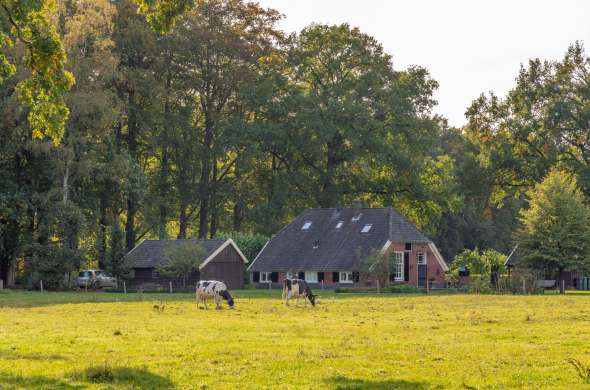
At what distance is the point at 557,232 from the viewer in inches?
2675

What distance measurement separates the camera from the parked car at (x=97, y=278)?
72.9 meters

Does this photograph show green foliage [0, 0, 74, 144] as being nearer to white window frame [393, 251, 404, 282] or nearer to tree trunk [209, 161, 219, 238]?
white window frame [393, 251, 404, 282]

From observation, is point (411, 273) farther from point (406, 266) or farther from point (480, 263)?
point (480, 263)

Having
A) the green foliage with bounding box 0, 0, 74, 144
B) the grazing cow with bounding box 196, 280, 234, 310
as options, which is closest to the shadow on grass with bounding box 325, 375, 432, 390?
the green foliage with bounding box 0, 0, 74, 144

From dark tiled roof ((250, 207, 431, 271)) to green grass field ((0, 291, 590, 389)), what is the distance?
40014 millimetres

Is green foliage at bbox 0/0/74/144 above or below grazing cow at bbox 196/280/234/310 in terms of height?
above

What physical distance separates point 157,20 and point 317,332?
10.2 m

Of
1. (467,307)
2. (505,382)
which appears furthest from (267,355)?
(467,307)

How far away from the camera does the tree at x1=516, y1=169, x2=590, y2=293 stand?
67.8m

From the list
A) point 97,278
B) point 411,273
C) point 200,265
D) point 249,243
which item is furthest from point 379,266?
point 97,278

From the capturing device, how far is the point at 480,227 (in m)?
102

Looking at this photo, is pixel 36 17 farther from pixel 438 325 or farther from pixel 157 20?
pixel 438 325

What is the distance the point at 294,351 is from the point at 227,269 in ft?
178

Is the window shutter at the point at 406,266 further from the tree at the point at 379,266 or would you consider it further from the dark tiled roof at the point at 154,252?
the dark tiled roof at the point at 154,252
